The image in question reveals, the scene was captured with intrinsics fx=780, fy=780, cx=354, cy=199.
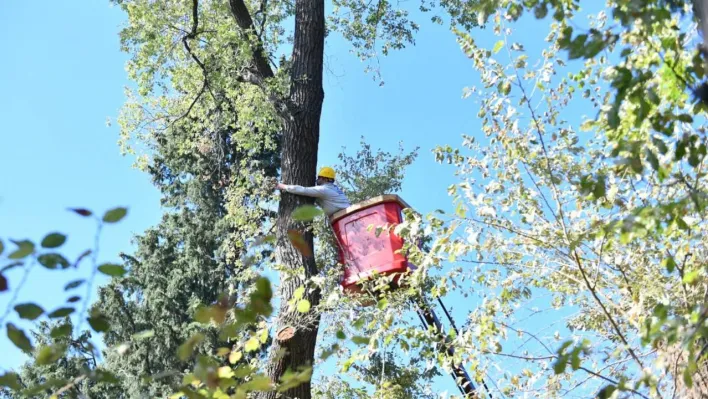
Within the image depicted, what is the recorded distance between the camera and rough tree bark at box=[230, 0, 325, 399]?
17.4ft

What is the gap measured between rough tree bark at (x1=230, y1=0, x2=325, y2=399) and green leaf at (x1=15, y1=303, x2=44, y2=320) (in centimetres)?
321

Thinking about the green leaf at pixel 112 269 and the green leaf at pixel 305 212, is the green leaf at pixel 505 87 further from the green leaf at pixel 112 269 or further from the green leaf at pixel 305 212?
the green leaf at pixel 112 269

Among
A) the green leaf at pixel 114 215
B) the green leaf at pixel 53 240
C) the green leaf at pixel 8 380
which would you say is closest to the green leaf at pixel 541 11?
the green leaf at pixel 114 215

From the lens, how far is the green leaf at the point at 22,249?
179cm

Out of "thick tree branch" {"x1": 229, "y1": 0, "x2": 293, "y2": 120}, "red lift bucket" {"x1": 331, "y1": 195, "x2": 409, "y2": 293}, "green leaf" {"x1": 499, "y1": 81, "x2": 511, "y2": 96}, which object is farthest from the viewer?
"thick tree branch" {"x1": 229, "y1": 0, "x2": 293, "y2": 120}

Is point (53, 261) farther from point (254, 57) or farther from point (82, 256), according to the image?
point (254, 57)

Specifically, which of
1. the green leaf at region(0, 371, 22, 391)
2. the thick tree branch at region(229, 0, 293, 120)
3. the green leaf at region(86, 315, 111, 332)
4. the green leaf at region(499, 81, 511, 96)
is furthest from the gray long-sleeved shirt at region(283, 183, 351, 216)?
the green leaf at region(0, 371, 22, 391)

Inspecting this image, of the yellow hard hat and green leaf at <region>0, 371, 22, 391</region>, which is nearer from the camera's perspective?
green leaf at <region>0, 371, 22, 391</region>

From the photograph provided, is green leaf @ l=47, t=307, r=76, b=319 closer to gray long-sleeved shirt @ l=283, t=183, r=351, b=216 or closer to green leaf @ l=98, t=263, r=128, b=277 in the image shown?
green leaf @ l=98, t=263, r=128, b=277

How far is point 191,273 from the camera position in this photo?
16.1 meters

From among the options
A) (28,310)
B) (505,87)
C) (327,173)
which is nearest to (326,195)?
(327,173)

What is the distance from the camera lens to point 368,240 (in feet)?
20.4

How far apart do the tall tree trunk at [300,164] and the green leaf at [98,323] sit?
10.0ft

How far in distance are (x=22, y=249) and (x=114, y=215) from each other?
0.72 ft
